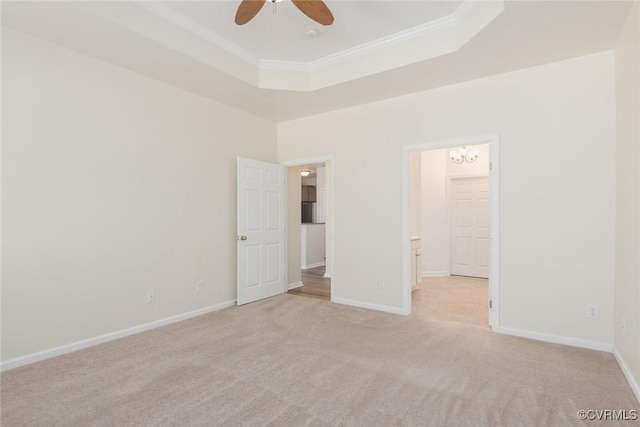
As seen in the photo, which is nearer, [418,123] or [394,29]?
[394,29]

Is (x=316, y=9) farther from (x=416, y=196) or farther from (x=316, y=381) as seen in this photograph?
(x=416, y=196)

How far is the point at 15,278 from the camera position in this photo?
266 cm

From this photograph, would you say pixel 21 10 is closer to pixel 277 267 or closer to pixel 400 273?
pixel 277 267

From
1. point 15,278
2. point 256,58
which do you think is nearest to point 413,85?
point 256,58

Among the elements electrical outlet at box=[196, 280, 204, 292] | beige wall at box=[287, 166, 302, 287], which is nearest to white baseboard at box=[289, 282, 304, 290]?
beige wall at box=[287, 166, 302, 287]

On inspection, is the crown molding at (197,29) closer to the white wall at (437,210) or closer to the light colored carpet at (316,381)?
the light colored carpet at (316,381)

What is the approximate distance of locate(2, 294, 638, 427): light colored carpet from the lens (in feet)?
6.63

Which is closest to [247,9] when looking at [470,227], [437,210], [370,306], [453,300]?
[370,306]

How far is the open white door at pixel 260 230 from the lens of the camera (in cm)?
454

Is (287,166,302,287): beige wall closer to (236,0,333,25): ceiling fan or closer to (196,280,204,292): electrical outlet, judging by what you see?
(196,280,204,292): electrical outlet

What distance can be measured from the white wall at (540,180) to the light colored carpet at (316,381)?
1.53 feet

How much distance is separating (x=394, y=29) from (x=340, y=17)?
23.3 inches

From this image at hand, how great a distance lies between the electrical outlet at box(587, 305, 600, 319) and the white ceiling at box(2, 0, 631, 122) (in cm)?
235

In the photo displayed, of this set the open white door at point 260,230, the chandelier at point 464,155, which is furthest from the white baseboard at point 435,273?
the open white door at point 260,230
